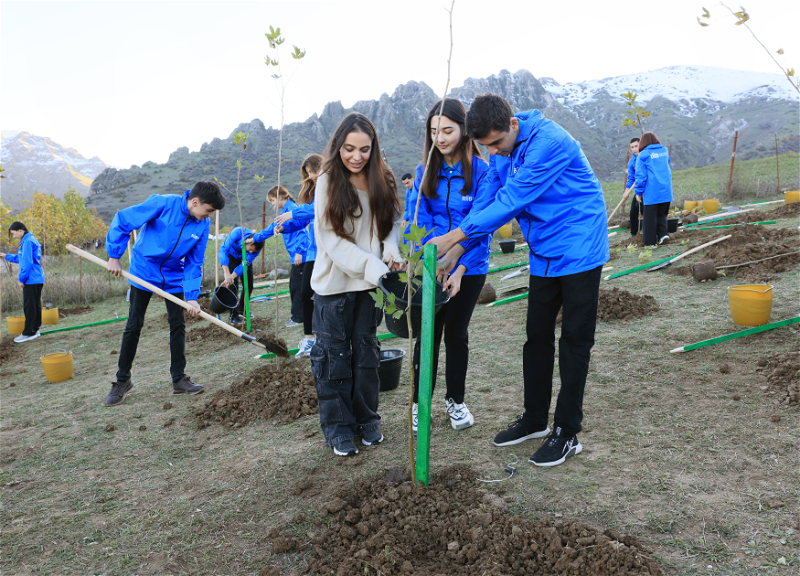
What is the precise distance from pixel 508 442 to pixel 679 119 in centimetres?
13302

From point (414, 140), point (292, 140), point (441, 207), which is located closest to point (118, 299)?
point (441, 207)

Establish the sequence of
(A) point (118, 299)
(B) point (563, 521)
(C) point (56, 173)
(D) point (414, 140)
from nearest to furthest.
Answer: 1. (B) point (563, 521)
2. (A) point (118, 299)
3. (D) point (414, 140)
4. (C) point (56, 173)

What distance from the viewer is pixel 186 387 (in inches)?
162

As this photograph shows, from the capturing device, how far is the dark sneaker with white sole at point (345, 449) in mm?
2611

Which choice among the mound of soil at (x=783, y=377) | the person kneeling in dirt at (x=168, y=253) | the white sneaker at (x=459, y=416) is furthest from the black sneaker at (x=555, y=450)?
the person kneeling in dirt at (x=168, y=253)

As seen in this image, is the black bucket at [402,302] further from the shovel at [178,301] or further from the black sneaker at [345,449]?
the shovel at [178,301]

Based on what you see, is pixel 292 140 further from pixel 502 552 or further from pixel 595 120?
pixel 502 552

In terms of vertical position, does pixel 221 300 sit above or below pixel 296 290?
above

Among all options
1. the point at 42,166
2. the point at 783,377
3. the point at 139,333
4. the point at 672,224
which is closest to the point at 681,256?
the point at 672,224

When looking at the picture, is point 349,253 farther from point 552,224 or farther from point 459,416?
point 459,416

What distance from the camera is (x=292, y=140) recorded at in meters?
79.8

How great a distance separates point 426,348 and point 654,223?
272 inches

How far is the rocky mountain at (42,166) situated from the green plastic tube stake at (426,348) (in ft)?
396

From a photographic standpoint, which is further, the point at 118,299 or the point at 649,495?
the point at 118,299
